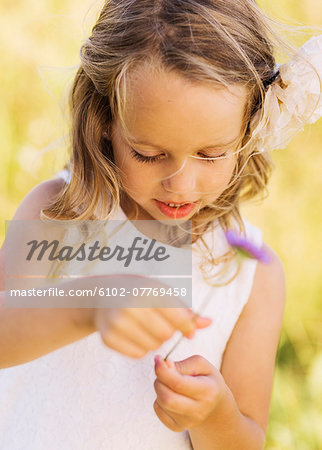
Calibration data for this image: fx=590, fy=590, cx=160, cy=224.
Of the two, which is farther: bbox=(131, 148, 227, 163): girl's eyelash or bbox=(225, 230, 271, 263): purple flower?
bbox=(225, 230, 271, 263): purple flower

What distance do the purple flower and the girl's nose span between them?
282 mm

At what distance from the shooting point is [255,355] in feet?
3.50

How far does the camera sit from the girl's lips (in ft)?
3.12

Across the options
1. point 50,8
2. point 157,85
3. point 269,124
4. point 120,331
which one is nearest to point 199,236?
point 269,124

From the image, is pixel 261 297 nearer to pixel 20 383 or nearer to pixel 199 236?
pixel 199 236

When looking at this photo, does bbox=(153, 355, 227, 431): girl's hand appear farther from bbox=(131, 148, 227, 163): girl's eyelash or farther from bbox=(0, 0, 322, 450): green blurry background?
bbox=(0, 0, 322, 450): green blurry background

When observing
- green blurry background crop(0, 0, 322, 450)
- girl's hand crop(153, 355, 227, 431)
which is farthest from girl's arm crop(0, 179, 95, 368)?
green blurry background crop(0, 0, 322, 450)

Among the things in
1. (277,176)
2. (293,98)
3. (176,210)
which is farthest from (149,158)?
(277,176)

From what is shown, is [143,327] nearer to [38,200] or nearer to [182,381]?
[182,381]

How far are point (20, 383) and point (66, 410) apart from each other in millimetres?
101

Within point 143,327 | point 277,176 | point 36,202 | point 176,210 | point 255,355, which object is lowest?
point 277,176

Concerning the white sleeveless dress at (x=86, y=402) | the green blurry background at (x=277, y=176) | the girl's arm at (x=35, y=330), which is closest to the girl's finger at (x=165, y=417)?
the girl's arm at (x=35, y=330)

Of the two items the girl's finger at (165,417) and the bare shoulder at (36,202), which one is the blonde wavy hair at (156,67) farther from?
the girl's finger at (165,417)

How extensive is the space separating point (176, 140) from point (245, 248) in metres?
0.41
